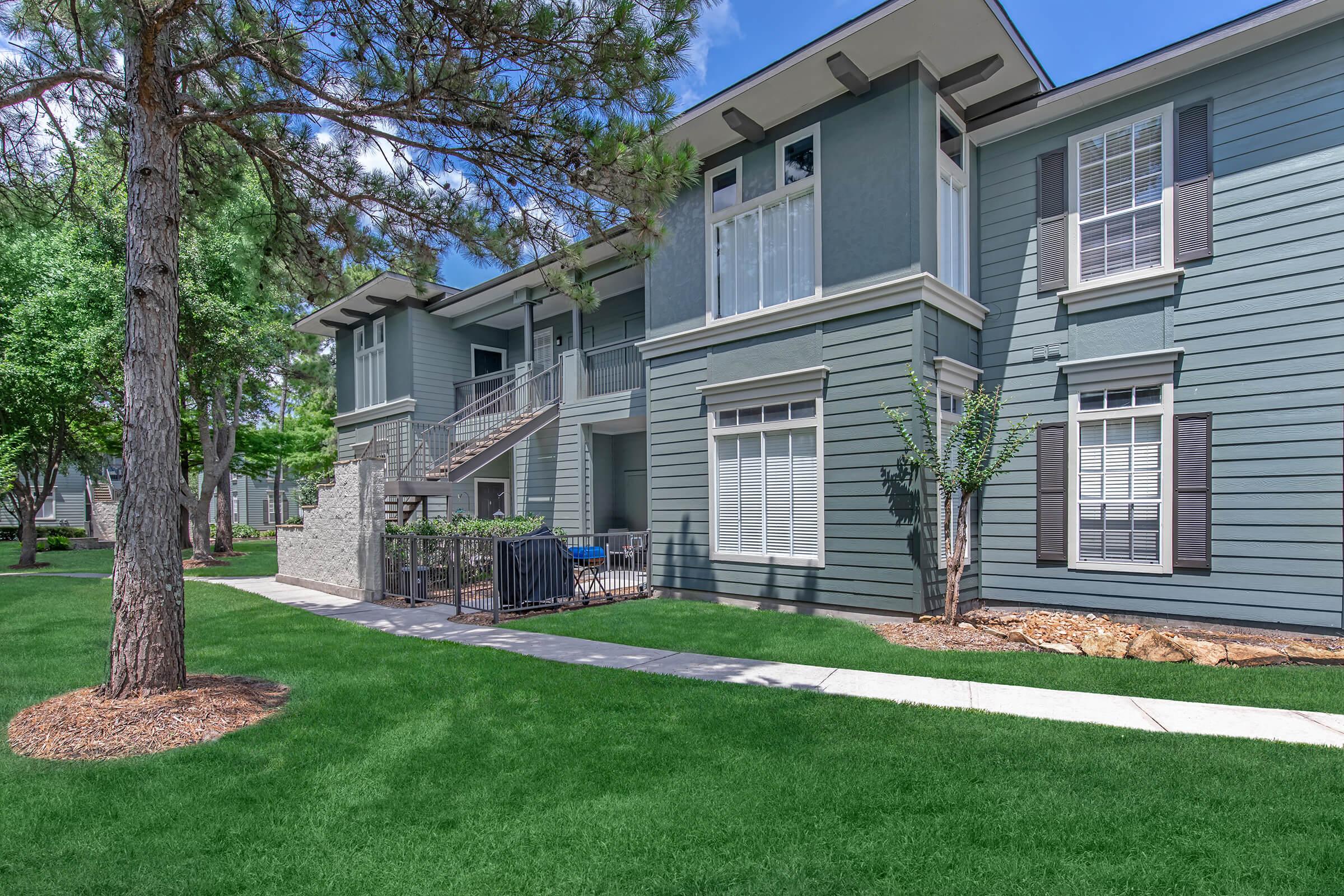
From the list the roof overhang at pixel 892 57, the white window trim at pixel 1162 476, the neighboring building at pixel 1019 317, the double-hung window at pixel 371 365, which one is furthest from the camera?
the double-hung window at pixel 371 365

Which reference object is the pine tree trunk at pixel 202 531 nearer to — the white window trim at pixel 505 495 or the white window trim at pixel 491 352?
the white window trim at pixel 505 495

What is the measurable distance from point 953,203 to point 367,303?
48.6 feet

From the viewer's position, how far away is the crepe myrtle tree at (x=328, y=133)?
5188mm

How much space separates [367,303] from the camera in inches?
723

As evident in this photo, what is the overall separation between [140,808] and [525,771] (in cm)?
194

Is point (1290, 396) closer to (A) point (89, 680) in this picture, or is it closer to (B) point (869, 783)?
(B) point (869, 783)

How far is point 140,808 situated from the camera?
11.9 feet

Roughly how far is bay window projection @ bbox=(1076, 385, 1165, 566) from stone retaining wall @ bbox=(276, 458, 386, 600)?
10.2 m

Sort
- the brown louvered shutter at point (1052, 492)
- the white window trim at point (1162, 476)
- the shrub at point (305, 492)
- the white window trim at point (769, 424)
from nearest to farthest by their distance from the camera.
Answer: the white window trim at point (1162, 476), the brown louvered shutter at point (1052, 492), the white window trim at point (769, 424), the shrub at point (305, 492)

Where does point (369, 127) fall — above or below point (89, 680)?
above

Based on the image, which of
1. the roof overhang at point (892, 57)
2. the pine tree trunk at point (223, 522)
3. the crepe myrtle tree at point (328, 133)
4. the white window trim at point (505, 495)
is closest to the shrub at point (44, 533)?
the pine tree trunk at point (223, 522)

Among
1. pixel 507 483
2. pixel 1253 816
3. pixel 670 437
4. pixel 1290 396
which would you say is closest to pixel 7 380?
pixel 507 483

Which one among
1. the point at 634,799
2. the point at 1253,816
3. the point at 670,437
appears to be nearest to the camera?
the point at 1253,816

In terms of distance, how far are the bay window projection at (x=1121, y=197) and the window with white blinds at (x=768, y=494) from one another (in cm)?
420
